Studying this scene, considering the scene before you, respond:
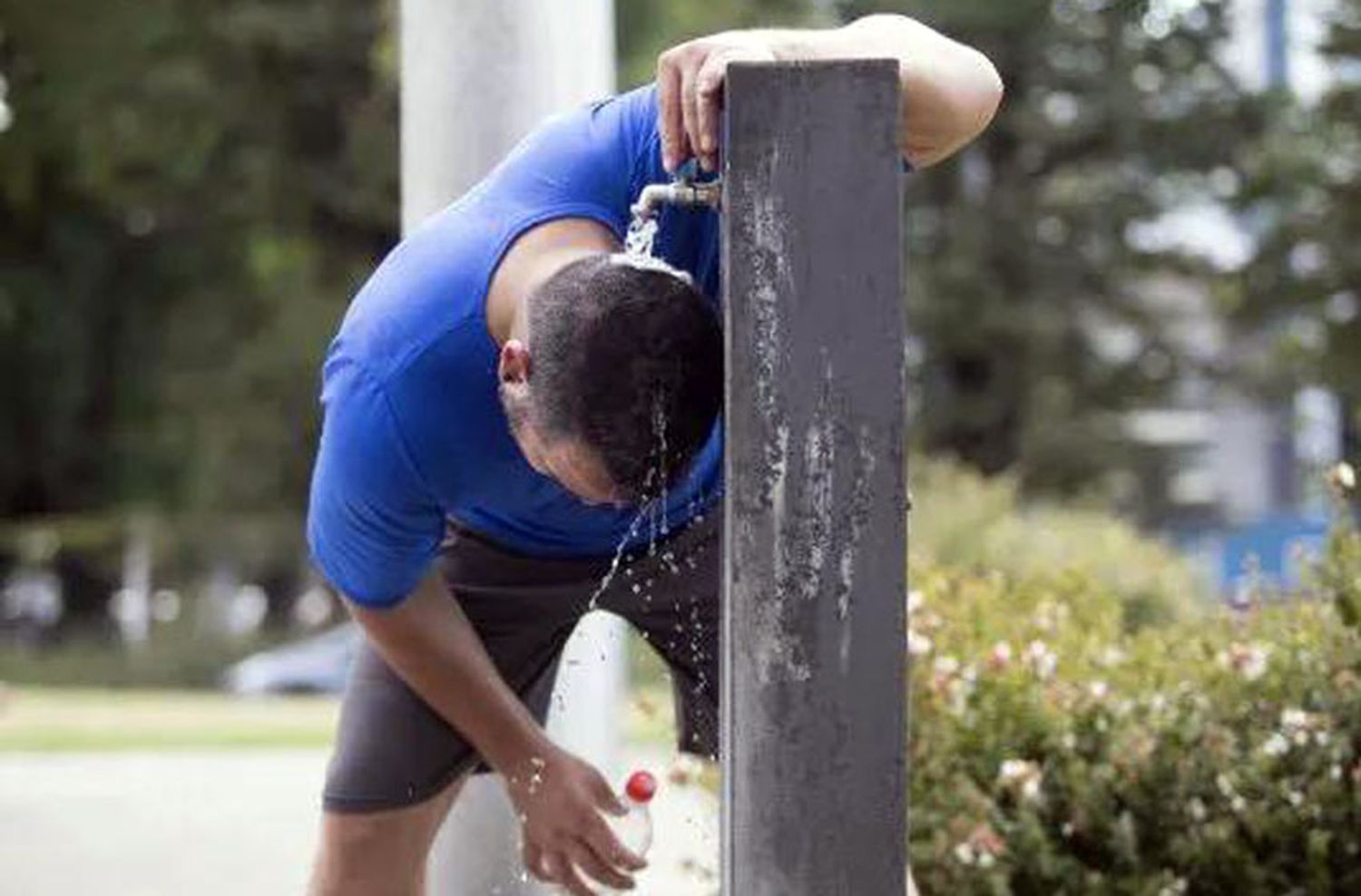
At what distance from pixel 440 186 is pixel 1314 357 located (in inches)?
1093

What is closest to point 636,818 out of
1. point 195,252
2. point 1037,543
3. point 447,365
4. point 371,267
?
point 447,365

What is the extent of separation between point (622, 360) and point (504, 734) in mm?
1114

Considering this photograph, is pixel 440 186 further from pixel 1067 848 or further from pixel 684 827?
pixel 684 827

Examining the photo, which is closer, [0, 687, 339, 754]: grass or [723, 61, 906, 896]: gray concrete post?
[723, 61, 906, 896]: gray concrete post

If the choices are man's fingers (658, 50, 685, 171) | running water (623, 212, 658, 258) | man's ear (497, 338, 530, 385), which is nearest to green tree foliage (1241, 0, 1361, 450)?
running water (623, 212, 658, 258)

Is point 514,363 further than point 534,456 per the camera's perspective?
No

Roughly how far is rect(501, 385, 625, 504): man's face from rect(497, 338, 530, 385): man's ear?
0.02 meters

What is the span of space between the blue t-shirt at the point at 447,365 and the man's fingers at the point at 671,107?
0.24m

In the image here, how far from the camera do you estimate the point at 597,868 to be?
4105mm

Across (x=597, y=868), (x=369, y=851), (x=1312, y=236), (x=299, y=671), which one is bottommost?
(x=299, y=671)

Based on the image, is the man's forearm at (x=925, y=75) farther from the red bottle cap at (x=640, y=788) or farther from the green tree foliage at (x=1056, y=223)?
the green tree foliage at (x=1056, y=223)

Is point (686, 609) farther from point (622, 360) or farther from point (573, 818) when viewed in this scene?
point (622, 360)

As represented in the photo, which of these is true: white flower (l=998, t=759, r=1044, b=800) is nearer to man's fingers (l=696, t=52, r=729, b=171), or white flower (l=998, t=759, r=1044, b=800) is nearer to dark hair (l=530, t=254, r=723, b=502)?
dark hair (l=530, t=254, r=723, b=502)

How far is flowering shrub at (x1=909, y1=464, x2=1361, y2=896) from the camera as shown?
5.34 metres
